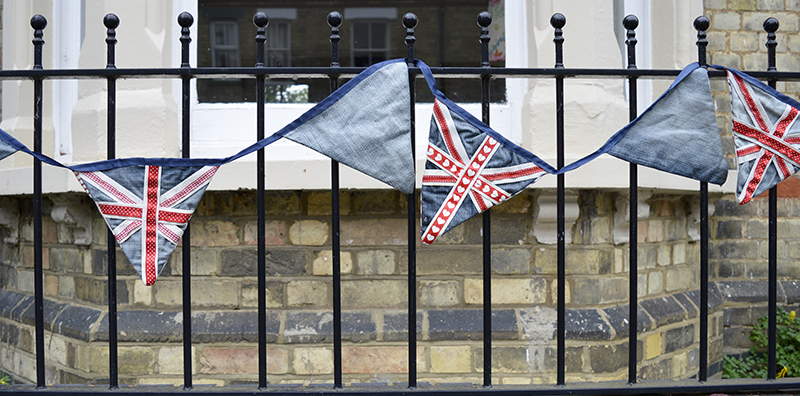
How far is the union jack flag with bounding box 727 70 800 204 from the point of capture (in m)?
1.97

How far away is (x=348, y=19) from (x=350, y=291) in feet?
11.5

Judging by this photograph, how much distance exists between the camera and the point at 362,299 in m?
2.86

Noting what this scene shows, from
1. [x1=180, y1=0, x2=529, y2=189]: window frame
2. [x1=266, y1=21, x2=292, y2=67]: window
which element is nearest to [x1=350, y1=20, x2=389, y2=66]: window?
[x1=266, y1=21, x2=292, y2=67]: window

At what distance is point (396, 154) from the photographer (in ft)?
6.07

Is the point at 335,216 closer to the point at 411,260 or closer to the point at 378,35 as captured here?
the point at 411,260

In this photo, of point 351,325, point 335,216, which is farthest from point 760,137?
point 351,325

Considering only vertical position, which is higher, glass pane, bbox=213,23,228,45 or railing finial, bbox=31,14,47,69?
glass pane, bbox=213,23,228,45

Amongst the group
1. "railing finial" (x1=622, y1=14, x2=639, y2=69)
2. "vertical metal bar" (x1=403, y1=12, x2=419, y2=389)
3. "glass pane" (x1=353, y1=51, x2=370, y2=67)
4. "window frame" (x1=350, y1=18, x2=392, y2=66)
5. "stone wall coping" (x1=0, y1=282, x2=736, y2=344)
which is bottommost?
"stone wall coping" (x1=0, y1=282, x2=736, y2=344)

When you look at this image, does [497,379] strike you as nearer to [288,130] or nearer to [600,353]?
[600,353]

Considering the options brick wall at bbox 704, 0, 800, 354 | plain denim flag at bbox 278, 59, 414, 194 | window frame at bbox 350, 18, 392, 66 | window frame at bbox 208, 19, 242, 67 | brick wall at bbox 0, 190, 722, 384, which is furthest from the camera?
window frame at bbox 350, 18, 392, 66

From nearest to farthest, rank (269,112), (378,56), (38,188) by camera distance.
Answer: (38,188), (269,112), (378,56)

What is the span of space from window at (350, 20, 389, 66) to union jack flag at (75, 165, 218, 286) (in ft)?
12.4

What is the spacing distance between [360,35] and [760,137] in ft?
13.6

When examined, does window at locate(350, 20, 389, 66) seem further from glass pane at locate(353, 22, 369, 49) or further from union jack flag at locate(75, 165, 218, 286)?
union jack flag at locate(75, 165, 218, 286)
